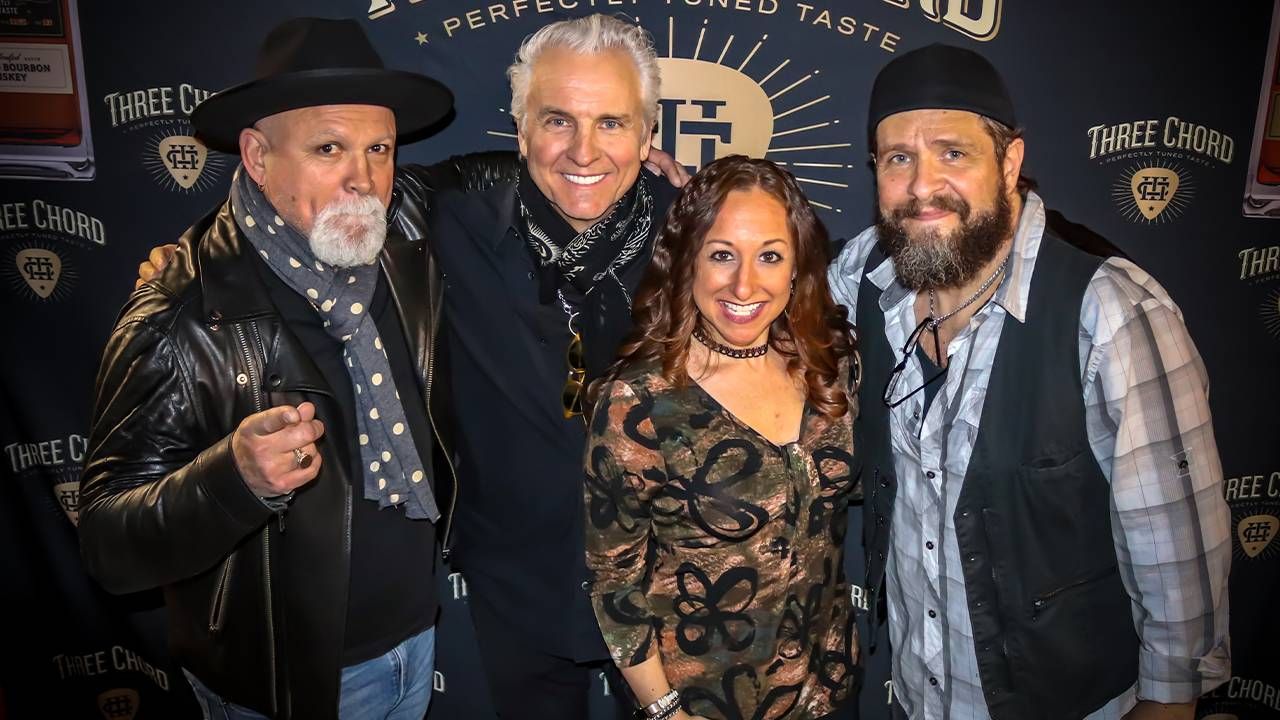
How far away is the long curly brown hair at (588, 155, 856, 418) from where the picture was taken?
2.04m

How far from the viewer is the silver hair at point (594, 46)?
2215mm

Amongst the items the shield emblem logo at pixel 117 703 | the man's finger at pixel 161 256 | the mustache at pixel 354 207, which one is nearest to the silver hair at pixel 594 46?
the mustache at pixel 354 207

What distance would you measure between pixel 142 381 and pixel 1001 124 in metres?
2.09

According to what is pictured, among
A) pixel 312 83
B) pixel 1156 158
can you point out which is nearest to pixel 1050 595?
pixel 1156 158

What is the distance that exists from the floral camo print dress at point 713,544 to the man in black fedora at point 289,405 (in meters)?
0.56

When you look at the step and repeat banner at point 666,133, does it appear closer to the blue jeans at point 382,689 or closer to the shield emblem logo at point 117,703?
the shield emblem logo at point 117,703

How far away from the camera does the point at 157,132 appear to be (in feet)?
9.36

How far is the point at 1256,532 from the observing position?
129 inches

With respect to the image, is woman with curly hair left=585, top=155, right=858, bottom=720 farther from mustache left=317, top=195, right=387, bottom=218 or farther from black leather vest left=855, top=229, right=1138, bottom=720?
mustache left=317, top=195, right=387, bottom=218

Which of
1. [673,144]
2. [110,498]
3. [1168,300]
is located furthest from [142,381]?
[1168,300]

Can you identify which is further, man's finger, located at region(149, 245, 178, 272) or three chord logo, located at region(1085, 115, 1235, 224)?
three chord logo, located at region(1085, 115, 1235, 224)

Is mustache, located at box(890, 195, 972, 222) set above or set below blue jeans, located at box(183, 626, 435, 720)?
above

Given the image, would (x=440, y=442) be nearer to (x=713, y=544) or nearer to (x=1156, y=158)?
(x=713, y=544)

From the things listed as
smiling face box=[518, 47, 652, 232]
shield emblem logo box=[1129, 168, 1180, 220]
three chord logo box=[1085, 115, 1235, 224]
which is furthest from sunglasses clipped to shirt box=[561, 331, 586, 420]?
shield emblem logo box=[1129, 168, 1180, 220]
